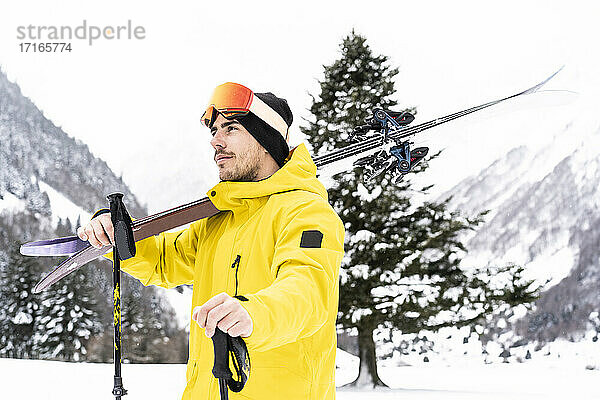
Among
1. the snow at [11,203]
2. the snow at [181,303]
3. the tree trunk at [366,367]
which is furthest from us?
the snow at [11,203]

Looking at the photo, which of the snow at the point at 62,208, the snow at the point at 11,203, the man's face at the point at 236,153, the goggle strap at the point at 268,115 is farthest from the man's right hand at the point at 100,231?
the snow at the point at 11,203

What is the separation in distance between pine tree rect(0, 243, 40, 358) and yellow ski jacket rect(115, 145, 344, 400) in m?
11.0

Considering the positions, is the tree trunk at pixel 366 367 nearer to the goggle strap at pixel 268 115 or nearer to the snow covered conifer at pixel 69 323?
the snow covered conifer at pixel 69 323

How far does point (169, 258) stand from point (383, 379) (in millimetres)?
8050

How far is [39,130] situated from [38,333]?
4650 millimetres

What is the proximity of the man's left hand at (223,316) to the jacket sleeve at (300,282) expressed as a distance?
19mm

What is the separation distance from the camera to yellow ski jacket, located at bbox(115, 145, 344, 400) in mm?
999

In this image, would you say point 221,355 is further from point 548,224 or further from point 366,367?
point 548,224

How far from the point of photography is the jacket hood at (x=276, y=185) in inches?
51.6

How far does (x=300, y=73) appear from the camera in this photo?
14.9 m

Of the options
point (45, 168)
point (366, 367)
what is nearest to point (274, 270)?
point (366, 367)

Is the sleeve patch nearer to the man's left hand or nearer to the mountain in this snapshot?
the man's left hand

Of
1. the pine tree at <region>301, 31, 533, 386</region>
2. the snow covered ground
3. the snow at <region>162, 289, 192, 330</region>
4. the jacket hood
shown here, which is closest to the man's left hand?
the jacket hood

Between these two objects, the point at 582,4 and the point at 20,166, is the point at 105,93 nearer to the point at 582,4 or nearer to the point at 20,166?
the point at 20,166
